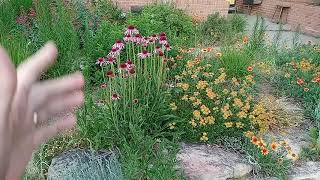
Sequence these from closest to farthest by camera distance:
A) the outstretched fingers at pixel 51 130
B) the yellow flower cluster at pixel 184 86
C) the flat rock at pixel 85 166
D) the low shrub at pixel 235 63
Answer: the outstretched fingers at pixel 51 130 < the flat rock at pixel 85 166 < the yellow flower cluster at pixel 184 86 < the low shrub at pixel 235 63

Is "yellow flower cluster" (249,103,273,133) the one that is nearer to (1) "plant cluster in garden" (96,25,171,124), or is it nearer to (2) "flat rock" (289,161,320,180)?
(2) "flat rock" (289,161,320,180)

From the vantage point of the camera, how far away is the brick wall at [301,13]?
9.98 meters

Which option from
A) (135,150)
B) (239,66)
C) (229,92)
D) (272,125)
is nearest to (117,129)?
(135,150)

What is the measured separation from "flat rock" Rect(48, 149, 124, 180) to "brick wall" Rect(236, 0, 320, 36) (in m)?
8.03

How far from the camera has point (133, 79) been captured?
10.7 feet

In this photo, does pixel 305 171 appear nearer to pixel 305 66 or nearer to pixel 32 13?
pixel 305 66

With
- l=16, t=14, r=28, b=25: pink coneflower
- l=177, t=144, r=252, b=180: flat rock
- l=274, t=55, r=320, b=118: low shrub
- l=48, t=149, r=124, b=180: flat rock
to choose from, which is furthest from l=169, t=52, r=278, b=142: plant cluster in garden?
l=16, t=14, r=28, b=25: pink coneflower

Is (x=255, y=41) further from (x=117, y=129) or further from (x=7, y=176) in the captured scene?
(x=7, y=176)

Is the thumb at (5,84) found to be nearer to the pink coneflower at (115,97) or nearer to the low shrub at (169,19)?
the pink coneflower at (115,97)

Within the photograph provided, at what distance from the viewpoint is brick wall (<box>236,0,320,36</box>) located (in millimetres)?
9984

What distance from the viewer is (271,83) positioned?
479cm

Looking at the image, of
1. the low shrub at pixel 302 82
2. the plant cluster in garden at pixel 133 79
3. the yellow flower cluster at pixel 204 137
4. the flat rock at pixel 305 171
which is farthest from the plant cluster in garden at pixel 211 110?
the low shrub at pixel 302 82

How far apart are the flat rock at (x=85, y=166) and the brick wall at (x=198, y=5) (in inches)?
205

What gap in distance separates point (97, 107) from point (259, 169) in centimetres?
138
